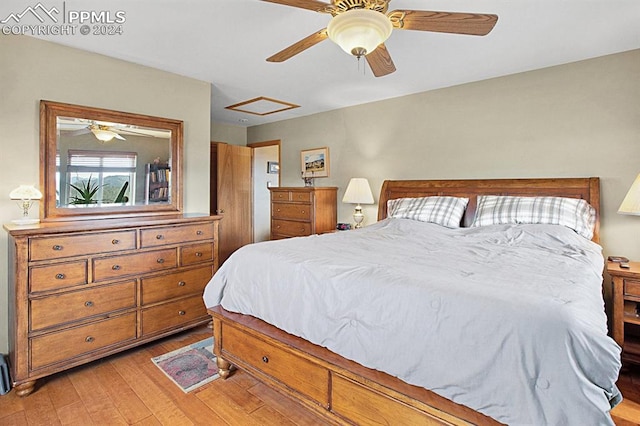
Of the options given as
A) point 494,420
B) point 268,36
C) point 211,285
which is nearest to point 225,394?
point 211,285

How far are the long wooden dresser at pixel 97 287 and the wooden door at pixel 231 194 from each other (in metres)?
2.11

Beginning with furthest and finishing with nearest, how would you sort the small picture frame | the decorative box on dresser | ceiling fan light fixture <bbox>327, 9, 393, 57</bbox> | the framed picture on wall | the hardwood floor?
the small picture frame, the framed picture on wall, the decorative box on dresser, the hardwood floor, ceiling fan light fixture <bbox>327, 9, 393, 57</bbox>

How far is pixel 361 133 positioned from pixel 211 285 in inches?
115

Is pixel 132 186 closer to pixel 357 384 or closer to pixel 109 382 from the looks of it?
pixel 109 382

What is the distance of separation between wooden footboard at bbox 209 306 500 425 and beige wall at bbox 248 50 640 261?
8.32 ft

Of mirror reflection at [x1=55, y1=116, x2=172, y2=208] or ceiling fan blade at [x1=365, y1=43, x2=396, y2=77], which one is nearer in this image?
ceiling fan blade at [x1=365, y1=43, x2=396, y2=77]

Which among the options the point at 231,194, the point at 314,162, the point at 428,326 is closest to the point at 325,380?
the point at 428,326

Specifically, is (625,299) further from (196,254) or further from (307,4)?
(196,254)

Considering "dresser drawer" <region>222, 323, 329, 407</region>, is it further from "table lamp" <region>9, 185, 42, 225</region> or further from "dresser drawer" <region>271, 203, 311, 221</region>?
"dresser drawer" <region>271, 203, 311, 221</region>

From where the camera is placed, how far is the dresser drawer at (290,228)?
14.6 feet

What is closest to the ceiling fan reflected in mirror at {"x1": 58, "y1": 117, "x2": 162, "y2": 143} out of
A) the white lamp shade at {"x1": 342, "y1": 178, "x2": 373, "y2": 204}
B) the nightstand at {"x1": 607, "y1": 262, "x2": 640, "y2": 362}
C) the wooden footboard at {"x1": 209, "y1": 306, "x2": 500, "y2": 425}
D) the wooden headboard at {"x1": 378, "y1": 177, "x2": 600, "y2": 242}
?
the wooden footboard at {"x1": 209, "y1": 306, "x2": 500, "y2": 425}

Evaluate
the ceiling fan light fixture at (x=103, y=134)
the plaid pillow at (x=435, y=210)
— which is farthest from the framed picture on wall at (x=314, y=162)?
the ceiling fan light fixture at (x=103, y=134)

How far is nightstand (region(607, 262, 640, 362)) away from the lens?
2221 millimetres

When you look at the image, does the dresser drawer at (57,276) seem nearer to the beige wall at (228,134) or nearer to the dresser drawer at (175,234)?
the dresser drawer at (175,234)
